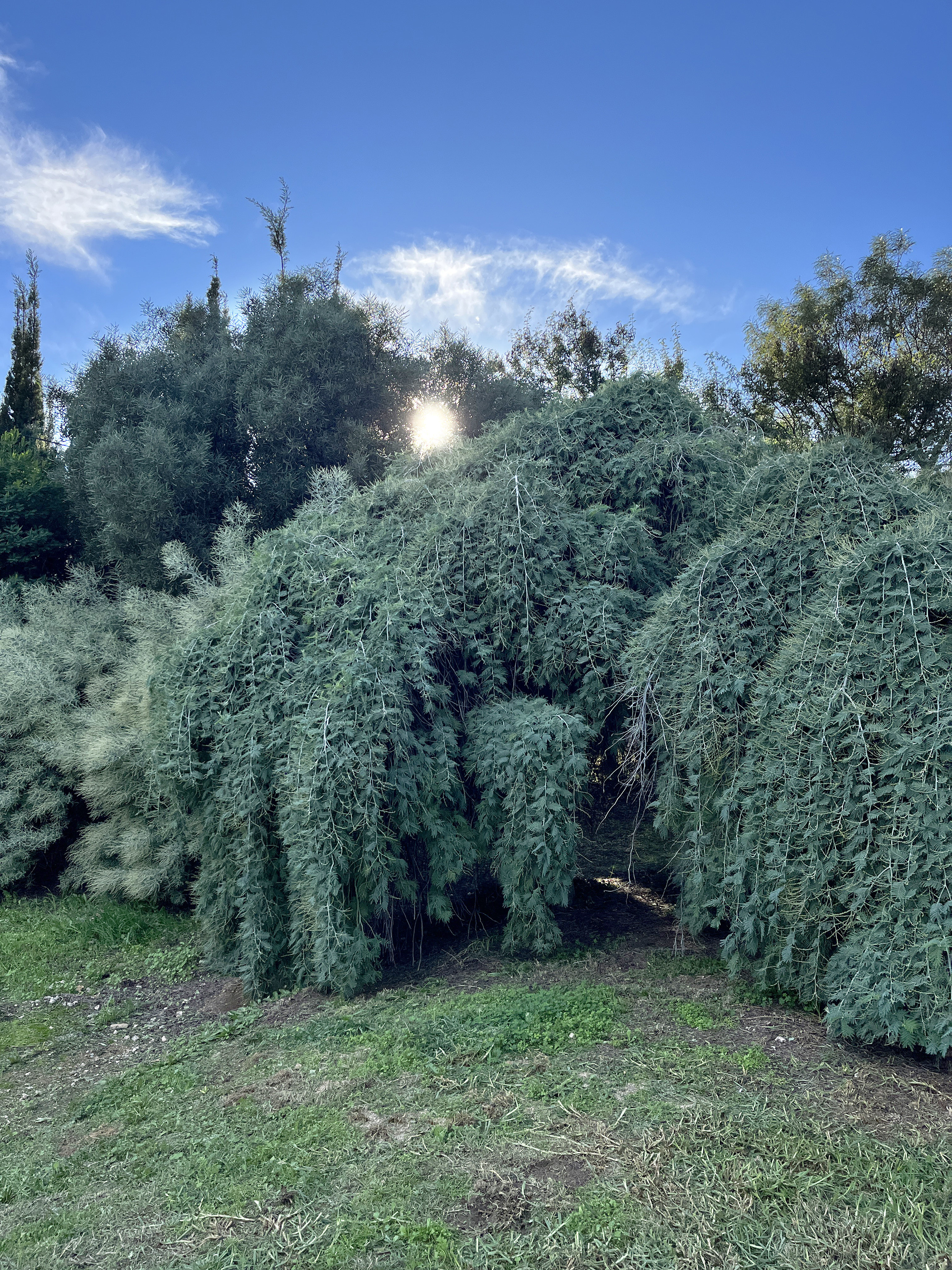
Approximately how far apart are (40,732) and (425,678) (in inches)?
263

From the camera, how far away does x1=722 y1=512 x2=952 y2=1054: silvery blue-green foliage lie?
13.8 ft

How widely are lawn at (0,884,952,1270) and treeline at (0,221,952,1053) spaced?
0.45 metres

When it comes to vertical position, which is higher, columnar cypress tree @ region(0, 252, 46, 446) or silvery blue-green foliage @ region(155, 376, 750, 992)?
columnar cypress tree @ region(0, 252, 46, 446)

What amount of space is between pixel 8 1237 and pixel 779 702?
15.1 ft

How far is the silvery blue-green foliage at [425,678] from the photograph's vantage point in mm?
5859

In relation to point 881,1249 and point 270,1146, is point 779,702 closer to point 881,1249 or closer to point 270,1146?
point 881,1249

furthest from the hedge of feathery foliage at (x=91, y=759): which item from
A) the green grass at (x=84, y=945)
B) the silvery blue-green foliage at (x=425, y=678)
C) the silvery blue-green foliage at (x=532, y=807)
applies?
the silvery blue-green foliage at (x=532, y=807)

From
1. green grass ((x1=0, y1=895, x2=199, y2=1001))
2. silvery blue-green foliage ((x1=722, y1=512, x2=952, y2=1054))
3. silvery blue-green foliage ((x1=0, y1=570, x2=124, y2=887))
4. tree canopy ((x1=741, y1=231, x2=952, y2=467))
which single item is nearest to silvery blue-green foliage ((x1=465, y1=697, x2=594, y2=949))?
silvery blue-green foliage ((x1=722, y1=512, x2=952, y2=1054))

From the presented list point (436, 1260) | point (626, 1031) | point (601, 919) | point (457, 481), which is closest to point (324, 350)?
point (457, 481)

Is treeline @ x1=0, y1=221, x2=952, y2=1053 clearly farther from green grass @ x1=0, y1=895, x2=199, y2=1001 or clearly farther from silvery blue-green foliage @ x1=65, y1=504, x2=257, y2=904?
green grass @ x1=0, y1=895, x2=199, y2=1001

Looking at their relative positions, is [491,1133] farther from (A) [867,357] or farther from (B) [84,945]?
(A) [867,357]

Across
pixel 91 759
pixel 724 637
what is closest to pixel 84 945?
pixel 91 759

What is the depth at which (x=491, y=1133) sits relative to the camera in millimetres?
3754

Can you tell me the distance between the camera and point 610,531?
23.0ft
